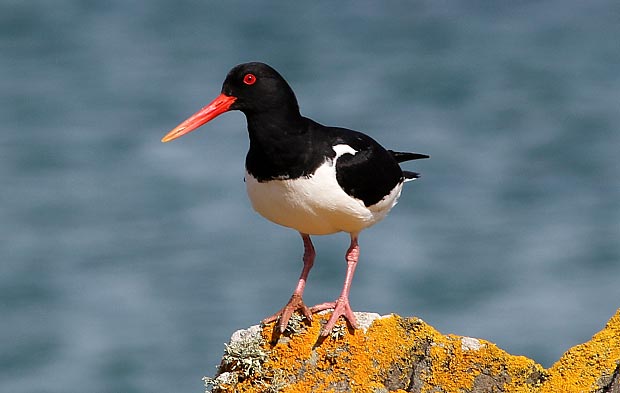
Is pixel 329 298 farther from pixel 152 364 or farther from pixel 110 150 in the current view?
pixel 110 150

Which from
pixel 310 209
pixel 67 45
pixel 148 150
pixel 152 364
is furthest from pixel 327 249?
pixel 67 45

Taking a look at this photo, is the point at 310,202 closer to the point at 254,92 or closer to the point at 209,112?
the point at 254,92

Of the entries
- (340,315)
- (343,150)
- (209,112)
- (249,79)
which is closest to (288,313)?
(340,315)

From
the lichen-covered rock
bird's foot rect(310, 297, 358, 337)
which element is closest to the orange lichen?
the lichen-covered rock

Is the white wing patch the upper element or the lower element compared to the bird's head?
lower

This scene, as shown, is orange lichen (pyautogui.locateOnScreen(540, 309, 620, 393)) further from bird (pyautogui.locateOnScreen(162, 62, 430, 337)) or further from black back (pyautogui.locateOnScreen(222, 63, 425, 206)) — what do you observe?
black back (pyautogui.locateOnScreen(222, 63, 425, 206))

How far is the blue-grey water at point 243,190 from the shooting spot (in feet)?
79.5

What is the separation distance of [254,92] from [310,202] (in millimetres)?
912

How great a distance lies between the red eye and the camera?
8.80 m

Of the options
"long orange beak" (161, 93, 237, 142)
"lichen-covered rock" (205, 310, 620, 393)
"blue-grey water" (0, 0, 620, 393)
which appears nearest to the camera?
"lichen-covered rock" (205, 310, 620, 393)

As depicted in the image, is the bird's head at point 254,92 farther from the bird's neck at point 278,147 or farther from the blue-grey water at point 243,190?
the blue-grey water at point 243,190

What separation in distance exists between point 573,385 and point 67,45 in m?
33.4

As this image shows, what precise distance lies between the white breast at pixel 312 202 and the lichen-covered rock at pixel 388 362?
Answer: 79 cm

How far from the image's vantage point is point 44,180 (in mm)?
31016
